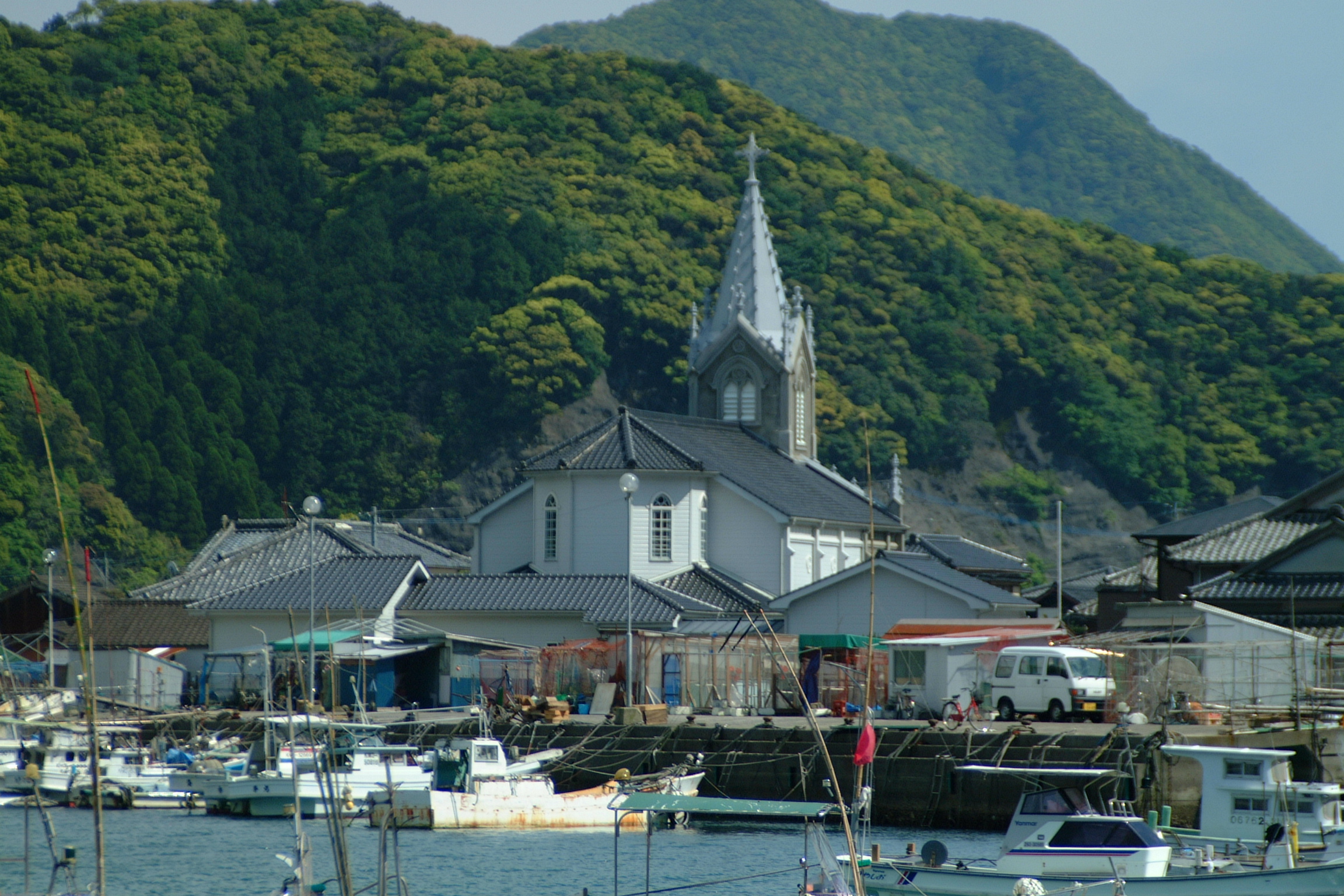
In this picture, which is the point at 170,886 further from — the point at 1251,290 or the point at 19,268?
the point at 1251,290

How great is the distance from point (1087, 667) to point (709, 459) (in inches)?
978

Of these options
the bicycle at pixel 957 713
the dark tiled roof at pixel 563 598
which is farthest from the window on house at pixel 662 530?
the bicycle at pixel 957 713

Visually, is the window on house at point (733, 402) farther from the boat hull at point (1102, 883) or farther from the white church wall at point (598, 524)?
the boat hull at point (1102, 883)

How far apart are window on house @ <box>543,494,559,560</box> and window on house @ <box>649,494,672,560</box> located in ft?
11.8

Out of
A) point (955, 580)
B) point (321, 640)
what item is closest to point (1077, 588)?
point (955, 580)

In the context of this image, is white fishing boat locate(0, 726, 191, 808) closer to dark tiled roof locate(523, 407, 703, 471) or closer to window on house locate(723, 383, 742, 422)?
dark tiled roof locate(523, 407, 703, 471)

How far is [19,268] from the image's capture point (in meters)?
123

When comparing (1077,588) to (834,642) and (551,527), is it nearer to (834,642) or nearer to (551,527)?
(551,527)

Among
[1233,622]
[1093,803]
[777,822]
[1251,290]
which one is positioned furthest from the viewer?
[1251,290]

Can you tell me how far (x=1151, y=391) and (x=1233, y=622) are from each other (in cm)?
8473

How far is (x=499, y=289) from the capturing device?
127750mm

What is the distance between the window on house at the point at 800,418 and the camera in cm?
7206

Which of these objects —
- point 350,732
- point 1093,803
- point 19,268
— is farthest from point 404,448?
point 1093,803

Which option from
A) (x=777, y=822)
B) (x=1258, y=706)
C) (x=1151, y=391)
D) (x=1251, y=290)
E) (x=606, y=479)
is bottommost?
(x=777, y=822)
